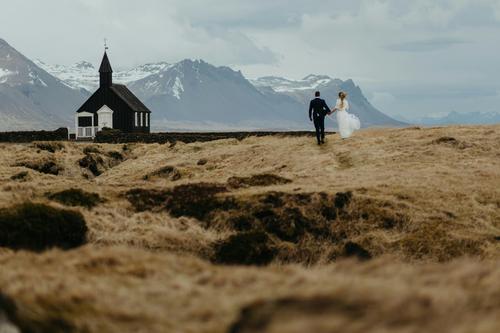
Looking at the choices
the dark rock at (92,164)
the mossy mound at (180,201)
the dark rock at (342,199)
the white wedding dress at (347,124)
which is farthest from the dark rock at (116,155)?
the dark rock at (342,199)

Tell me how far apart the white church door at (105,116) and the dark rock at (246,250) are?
87911 mm

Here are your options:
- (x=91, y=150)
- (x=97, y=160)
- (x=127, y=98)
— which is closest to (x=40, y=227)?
(x=97, y=160)

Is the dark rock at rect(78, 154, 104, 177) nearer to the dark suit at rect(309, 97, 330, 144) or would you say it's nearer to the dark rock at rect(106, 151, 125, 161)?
the dark rock at rect(106, 151, 125, 161)

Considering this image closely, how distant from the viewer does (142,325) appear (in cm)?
747

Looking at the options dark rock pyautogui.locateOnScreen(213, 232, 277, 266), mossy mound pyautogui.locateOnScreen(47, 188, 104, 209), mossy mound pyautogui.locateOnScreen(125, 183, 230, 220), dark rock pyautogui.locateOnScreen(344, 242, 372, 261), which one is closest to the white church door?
mossy mound pyautogui.locateOnScreen(125, 183, 230, 220)

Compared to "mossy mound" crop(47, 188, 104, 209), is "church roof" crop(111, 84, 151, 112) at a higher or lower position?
higher

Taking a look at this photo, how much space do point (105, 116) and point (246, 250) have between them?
294 feet

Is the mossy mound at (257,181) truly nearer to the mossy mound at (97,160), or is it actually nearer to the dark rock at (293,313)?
the dark rock at (293,313)

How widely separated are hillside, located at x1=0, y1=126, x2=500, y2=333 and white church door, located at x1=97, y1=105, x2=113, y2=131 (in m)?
48.4

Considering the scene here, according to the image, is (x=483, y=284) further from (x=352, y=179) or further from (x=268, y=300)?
(x=352, y=179)

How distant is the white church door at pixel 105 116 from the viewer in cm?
10631

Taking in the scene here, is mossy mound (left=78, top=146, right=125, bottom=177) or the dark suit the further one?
mossy mound (left=78, top=146, right=125, bottom=177)

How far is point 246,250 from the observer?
66.9ft

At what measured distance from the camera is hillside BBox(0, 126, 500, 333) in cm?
745
